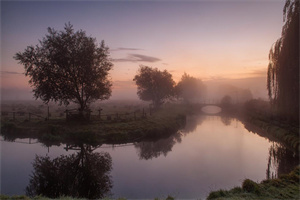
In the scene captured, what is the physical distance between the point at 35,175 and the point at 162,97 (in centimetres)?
5352

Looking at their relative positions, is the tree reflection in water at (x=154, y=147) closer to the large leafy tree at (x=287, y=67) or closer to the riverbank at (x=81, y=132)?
the riverbank at (x=81, y=132)

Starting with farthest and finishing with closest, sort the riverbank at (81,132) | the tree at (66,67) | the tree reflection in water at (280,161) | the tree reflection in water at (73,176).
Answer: the tree at (66,67)
the riverbank at (81,132)
the tree reflection in water at (280,161)
the tree reflection in water at (73,176)

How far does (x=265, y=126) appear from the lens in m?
31.4

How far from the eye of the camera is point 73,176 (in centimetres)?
1381

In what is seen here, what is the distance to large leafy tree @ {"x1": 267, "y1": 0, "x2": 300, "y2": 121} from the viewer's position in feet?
66.6

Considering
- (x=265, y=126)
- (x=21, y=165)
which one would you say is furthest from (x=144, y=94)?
(x=21, y=165)

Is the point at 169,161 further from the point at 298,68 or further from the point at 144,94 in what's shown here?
the point at 144,94

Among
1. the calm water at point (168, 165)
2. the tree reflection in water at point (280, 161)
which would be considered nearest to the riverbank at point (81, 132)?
the calm water at point (168, 165)

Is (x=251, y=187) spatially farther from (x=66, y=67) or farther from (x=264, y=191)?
(x=66, y=67)

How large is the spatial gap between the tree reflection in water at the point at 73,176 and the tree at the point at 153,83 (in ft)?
140

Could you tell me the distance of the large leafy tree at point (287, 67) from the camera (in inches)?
799

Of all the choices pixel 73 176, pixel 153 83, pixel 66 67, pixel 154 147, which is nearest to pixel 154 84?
pixel 153 83

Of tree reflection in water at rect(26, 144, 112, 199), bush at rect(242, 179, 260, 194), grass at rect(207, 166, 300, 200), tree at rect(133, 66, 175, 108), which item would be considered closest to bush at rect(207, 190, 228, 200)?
grass at rect(207, 166, 300, 200)

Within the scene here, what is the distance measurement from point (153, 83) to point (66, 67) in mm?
34252
